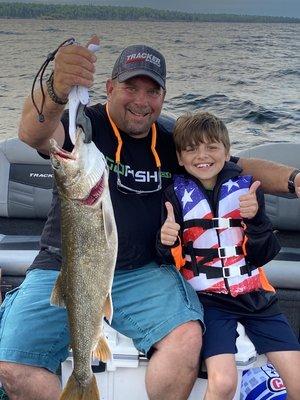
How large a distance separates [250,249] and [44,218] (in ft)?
9.00

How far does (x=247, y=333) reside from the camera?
3.45m

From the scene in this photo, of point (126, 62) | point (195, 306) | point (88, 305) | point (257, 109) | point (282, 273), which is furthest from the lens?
point (257, 109)

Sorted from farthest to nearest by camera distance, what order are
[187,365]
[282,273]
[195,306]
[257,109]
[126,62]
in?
[257,109] < [282,273] < [126,62] < [195,306] < [187,365]

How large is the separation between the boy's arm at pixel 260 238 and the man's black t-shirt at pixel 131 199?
22.3 inches

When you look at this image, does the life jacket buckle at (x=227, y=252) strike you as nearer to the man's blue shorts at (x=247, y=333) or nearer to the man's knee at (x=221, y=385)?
the man's blue shorts at (x=247, y=333)

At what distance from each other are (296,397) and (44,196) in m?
3.18

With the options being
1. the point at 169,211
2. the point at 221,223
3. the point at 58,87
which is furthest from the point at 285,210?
the point at 58,87

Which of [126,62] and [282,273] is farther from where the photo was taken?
[282,273]

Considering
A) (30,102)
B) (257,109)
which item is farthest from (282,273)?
(257,109)

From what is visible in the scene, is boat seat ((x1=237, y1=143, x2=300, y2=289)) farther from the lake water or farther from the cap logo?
the lake water

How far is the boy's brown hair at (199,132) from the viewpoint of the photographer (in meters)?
3.57

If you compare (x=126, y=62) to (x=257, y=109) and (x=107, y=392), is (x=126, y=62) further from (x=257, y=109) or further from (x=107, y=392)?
(x=257, y=109)

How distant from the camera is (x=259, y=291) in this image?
11.6 feet

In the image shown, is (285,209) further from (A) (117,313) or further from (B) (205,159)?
(A) (117,313)
